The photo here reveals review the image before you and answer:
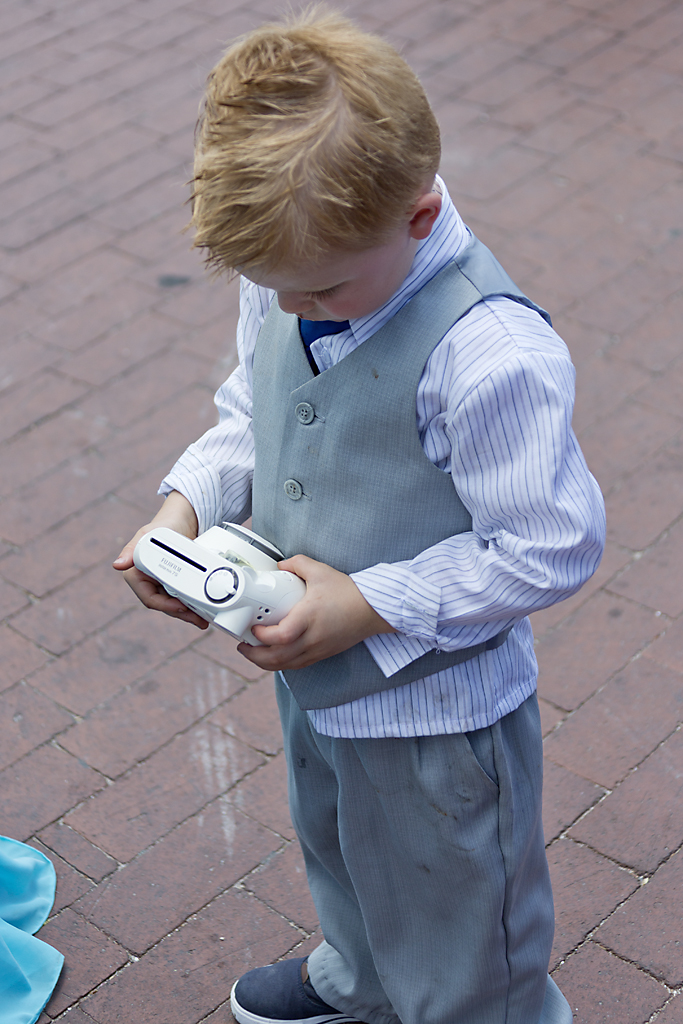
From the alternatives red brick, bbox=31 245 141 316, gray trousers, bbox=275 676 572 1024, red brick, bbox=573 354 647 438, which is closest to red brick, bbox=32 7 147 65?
red brick, bbox=31 245 141 316

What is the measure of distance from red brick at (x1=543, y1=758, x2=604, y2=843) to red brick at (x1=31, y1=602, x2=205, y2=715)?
2.84 feet

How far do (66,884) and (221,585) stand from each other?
3.97ft

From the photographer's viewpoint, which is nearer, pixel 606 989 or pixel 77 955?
pixel 606 989

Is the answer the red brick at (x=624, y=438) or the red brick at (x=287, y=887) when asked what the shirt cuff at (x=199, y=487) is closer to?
the red brick at (x=287, y=887)

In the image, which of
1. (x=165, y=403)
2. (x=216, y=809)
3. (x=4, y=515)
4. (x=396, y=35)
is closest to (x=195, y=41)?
(x=396, y=35)

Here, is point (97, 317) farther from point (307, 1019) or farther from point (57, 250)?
point (307, 1019)

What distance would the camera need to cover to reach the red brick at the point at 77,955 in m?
1.98

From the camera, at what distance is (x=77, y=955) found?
2041mm

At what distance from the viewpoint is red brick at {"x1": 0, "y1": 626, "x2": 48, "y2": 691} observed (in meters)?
2.62

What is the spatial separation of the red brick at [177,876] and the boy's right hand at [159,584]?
94 centimetres

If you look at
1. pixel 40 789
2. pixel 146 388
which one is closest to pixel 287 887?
pixel 40 789

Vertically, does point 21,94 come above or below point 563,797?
above

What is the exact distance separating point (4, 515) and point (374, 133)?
7.51 ft

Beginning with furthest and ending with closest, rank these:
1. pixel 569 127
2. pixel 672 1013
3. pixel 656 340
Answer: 1. pixel 569 127
2. pixel 656 340
3. pixel 672 1013
